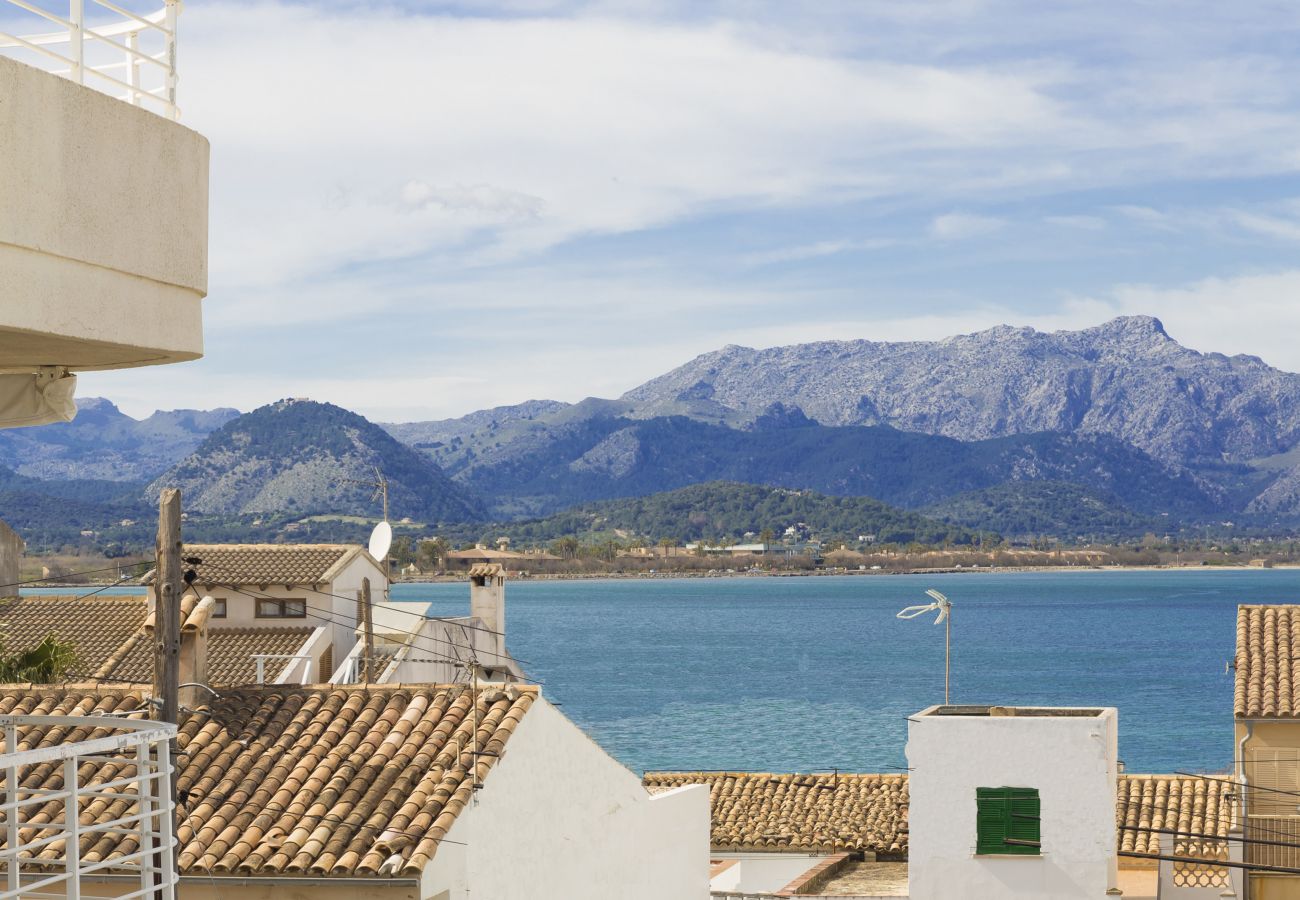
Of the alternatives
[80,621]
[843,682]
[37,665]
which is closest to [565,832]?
[37,665]

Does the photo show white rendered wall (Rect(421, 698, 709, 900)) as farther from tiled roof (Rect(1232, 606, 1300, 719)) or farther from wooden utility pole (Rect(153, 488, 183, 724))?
tiled roof (Rect(1232, 606, 1300, 719))

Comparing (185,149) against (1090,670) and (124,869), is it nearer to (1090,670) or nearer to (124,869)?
(124,869)

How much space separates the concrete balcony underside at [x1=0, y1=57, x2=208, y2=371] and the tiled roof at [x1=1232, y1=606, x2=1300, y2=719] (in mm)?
23152

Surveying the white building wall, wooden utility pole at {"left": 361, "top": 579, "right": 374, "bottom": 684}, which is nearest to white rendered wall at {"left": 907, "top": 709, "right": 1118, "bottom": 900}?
the white building wall

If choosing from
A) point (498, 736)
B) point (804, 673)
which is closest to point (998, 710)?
point (498, 736)

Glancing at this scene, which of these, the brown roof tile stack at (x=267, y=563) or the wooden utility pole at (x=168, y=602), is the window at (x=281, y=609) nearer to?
the brown roof tile stack at (x=267, y=563)

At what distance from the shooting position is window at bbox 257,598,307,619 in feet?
123

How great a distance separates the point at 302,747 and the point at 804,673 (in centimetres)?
12269

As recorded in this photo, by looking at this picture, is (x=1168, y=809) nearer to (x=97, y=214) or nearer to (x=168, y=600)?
(x=168, y=600)

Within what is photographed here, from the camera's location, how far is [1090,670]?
138 metres

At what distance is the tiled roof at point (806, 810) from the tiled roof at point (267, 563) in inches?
347

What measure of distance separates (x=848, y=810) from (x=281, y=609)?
13.1m

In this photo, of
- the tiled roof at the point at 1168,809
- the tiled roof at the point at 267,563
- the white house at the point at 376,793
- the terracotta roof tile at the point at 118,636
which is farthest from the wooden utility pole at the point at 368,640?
the tiled roof at the point at 1168,809

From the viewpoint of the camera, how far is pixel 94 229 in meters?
5.60
